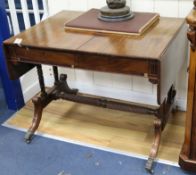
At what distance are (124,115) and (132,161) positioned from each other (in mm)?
479

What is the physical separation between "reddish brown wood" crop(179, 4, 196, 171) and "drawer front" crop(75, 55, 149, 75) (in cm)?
21

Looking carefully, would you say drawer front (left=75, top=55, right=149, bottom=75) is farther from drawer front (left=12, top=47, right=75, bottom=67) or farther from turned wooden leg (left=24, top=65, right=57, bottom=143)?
turned wooden leg (left=24, top=65, right=57, bottom=143)

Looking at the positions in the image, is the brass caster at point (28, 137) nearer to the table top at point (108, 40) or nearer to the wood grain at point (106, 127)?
the wood grain at point (106, 127)

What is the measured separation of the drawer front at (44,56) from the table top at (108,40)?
0.12 feet

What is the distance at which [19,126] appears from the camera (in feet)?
7.43

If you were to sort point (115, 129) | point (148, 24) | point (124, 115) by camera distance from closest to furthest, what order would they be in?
point (148, 24) < point (115, 129) < point (124, 115)

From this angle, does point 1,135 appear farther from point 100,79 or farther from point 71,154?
point 100,79

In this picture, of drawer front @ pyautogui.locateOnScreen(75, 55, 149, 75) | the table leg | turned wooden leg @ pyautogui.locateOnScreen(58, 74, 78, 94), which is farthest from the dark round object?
turned wooden leg @ pyautogui.locateOnScreen(58, 74, 78, 94)

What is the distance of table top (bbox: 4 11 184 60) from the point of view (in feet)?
5.13

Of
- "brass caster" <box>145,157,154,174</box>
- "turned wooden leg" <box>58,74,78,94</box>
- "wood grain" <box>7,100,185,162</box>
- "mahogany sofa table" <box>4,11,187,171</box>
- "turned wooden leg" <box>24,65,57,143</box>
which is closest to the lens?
"mahogany sofa table" <box>4,11,187,171</box>

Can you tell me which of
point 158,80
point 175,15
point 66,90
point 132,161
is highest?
point 175,15

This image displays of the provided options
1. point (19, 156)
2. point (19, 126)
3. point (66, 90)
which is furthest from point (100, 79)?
point (19, 156)

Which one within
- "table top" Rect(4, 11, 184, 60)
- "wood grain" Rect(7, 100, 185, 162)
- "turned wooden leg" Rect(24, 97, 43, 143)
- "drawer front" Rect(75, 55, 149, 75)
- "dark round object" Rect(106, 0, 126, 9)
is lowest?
"wood grain" Rect(7, 100, 185, 162)

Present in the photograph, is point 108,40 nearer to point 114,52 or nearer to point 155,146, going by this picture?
point 114,52
